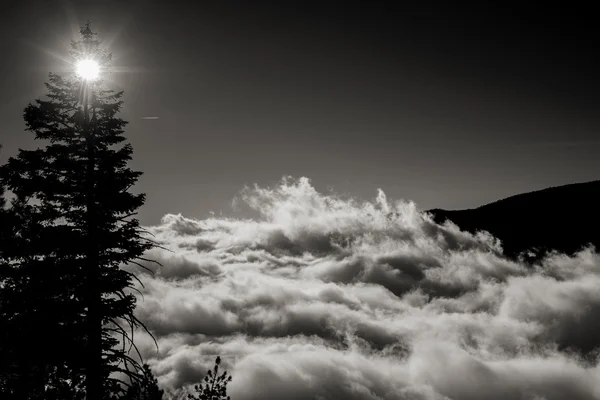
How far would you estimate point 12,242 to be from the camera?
36.1 feet

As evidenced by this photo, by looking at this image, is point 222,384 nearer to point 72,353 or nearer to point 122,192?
point 72,353

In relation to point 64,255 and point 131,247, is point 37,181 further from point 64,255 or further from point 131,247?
point 131,247

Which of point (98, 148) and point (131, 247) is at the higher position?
point (98, 148)

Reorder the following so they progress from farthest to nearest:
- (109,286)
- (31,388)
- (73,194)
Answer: (73,194) → (109,286) → (31,388)

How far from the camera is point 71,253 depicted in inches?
435

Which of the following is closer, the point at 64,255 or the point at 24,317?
the point at 24,317

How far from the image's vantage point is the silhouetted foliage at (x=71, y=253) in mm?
10219

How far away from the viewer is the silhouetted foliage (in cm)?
1022

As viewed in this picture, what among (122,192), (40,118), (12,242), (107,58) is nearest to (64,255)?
(12,242)

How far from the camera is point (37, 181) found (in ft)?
37.1

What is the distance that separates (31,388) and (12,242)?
14.9 feet

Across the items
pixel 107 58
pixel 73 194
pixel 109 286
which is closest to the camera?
pixel 109 286

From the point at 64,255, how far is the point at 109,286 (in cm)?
179

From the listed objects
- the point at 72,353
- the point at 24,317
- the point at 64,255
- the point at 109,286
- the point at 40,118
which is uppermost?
the point at 40,118
